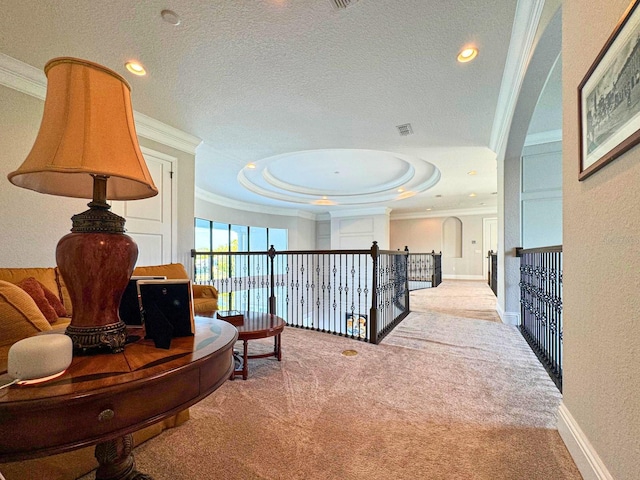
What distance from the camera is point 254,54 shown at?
7.66ft

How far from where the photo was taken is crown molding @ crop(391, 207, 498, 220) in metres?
10.4

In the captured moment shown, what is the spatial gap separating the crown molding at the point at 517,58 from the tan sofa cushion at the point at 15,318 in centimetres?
311

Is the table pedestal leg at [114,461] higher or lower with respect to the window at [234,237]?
lower

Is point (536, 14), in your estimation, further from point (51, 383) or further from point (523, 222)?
point (51, 383)

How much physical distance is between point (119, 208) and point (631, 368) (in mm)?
4024

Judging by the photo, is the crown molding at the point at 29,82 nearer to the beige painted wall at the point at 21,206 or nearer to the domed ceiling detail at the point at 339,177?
the beige painted wall at the point at 21,206

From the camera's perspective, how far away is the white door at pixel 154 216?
3344 millimetres

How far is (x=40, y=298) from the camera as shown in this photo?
1.79m

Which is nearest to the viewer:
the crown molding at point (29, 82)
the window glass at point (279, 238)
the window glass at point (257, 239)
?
the crown molding at point (29, 82)

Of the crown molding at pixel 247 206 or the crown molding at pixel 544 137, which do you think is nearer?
the crown molding at pixel 544 137

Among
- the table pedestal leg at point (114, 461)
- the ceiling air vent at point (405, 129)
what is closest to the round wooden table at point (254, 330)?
the table pedestal leg at point (114, 461)

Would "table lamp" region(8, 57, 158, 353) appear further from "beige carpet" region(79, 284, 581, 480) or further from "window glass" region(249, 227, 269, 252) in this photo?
"window glass" region(249, 227, 269, 252)

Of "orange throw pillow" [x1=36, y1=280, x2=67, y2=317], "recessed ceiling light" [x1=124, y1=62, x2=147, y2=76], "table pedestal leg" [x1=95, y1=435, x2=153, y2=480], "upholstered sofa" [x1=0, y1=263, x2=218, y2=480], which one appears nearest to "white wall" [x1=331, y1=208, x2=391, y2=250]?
"recessed ceiling light" [x1=124, y1=62, x2=147, y2=76]

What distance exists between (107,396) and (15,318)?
769 mm
